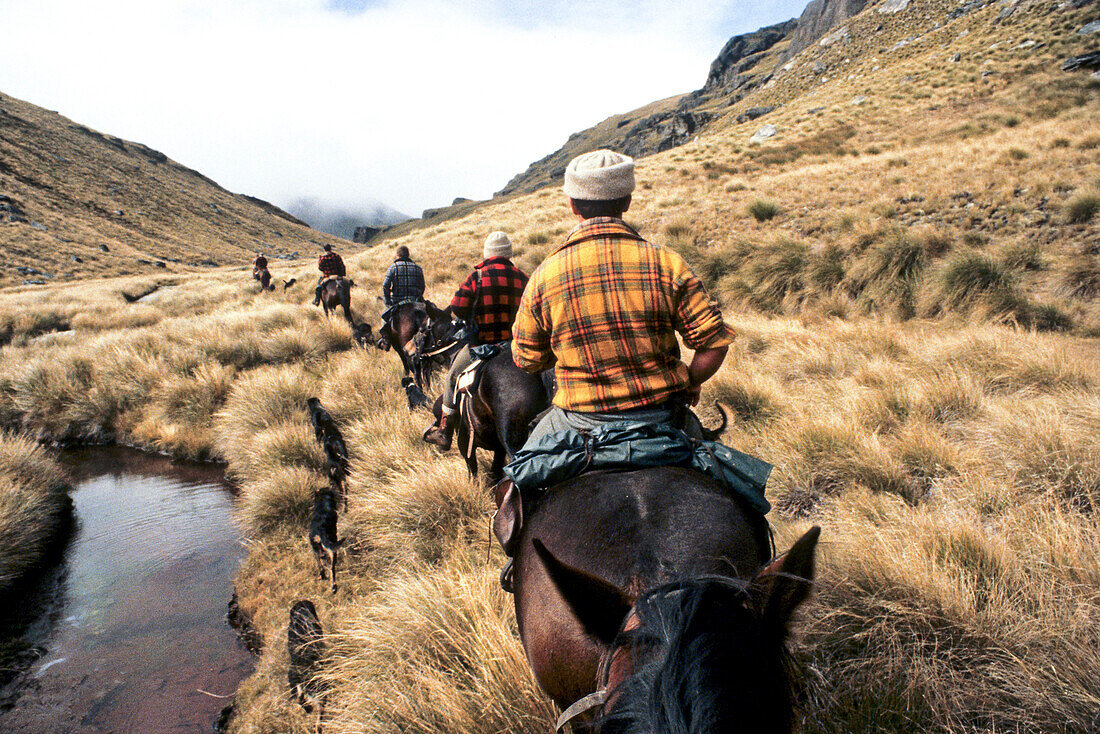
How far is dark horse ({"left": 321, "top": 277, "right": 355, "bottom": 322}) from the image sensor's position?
11391 millimetres

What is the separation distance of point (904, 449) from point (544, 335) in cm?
343

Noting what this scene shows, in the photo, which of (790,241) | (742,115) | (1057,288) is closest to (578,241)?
(1057,288)

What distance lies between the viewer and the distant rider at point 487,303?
15.9 ft

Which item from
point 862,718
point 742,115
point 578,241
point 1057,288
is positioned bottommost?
point 1057,288

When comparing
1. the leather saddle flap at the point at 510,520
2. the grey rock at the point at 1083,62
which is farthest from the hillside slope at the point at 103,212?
the grey rock at the point at 1083,62

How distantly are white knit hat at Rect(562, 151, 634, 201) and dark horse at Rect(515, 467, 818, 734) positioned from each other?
117 cm

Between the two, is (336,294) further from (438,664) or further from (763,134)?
(763,134)

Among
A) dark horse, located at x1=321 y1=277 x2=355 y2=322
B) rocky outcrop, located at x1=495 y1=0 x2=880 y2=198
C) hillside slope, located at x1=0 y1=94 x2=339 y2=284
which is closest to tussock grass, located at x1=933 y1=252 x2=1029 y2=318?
dark horse, located at x1=321 y1=277 x2=355 y2=322

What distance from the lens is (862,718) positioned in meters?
1.85

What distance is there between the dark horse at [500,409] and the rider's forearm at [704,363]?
4.86 ft

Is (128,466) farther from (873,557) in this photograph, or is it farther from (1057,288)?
(1057,288)

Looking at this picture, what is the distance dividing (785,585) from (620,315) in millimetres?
1078

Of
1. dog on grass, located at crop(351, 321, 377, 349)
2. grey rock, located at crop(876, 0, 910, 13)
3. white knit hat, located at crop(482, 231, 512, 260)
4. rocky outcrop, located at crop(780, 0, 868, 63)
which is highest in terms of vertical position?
rocky outcrop, located at crop(780, 0, 868, 63)

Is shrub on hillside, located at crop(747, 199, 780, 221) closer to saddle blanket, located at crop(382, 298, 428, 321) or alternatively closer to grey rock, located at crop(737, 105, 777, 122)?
saddle blanket, located at crop(382, 298, 428, 321)
